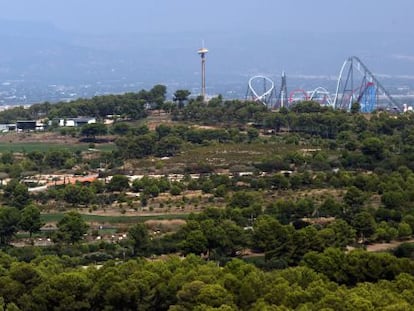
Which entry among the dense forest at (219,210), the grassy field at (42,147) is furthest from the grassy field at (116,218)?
the grassy field at (42,147)

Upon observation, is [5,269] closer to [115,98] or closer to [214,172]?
[214,172]

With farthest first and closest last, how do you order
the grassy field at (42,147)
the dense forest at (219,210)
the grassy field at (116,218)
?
1. the grassy field at (42,147)
2. the grassy field at (116,218)
3. the dense forest at (219,210)

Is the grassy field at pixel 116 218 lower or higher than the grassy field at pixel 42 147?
lower

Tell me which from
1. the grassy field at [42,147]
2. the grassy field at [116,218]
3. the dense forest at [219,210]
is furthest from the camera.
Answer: the grassy field at [42,147]

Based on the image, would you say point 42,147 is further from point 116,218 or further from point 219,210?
point 219,210

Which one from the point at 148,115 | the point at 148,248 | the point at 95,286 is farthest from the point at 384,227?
the point at 148,115

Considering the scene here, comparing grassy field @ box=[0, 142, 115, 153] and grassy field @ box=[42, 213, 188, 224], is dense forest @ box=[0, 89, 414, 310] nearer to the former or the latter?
grassy field @ box=[42, 213, 188, 224]

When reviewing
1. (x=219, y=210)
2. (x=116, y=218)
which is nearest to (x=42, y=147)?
(x=116, y=218)

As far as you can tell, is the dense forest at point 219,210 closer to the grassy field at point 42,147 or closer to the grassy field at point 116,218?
the grassy field at point 116,218

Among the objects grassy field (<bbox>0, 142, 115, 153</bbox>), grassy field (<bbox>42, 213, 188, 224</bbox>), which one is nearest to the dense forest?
grassy field (<bbox>42, 213, 188, 224</bbox>)
